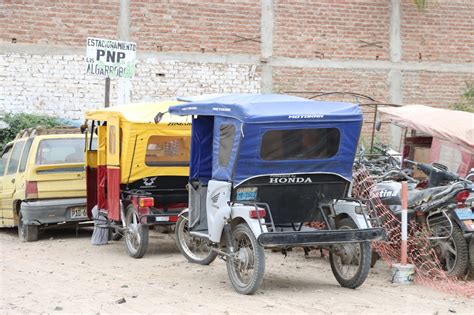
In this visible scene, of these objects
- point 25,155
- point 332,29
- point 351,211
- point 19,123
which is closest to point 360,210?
point 351,211

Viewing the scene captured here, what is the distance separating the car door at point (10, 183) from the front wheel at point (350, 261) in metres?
6.51

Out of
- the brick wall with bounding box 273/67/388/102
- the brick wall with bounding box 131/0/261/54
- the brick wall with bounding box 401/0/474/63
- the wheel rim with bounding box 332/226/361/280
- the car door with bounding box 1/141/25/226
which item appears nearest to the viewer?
the wheel rim with bounding box 332/226/361/280

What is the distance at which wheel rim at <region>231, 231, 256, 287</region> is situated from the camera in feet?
25.6

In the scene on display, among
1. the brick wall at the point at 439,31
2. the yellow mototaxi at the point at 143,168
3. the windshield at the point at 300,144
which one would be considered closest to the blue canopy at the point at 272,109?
the windshield at the point at 300,144

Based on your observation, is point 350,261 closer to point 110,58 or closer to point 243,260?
point 243,260

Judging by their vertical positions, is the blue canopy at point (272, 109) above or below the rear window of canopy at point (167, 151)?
above

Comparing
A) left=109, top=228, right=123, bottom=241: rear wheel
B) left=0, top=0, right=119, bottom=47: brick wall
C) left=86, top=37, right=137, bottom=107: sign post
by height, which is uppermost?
left=0, top=0, right=119, bottom=47: brick wall

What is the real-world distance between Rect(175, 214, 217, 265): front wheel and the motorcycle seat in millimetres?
2623

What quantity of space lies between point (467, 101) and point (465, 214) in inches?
459

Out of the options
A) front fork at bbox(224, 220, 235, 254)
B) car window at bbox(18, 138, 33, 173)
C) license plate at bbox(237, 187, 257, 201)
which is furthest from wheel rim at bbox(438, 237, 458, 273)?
car window at bbox(18, 138, 33, 173)

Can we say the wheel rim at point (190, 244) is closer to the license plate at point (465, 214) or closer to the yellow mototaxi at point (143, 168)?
the yellow mototaxi at point (143, 168)

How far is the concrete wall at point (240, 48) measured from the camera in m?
16.8

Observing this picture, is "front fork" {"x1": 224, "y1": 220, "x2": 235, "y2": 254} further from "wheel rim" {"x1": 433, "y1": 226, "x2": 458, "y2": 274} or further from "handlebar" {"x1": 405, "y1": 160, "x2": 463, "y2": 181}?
"handlebar" {"x1": 405, "y1": 160, "x2": 463, "y2": 181}

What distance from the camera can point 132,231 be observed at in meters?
10.5
